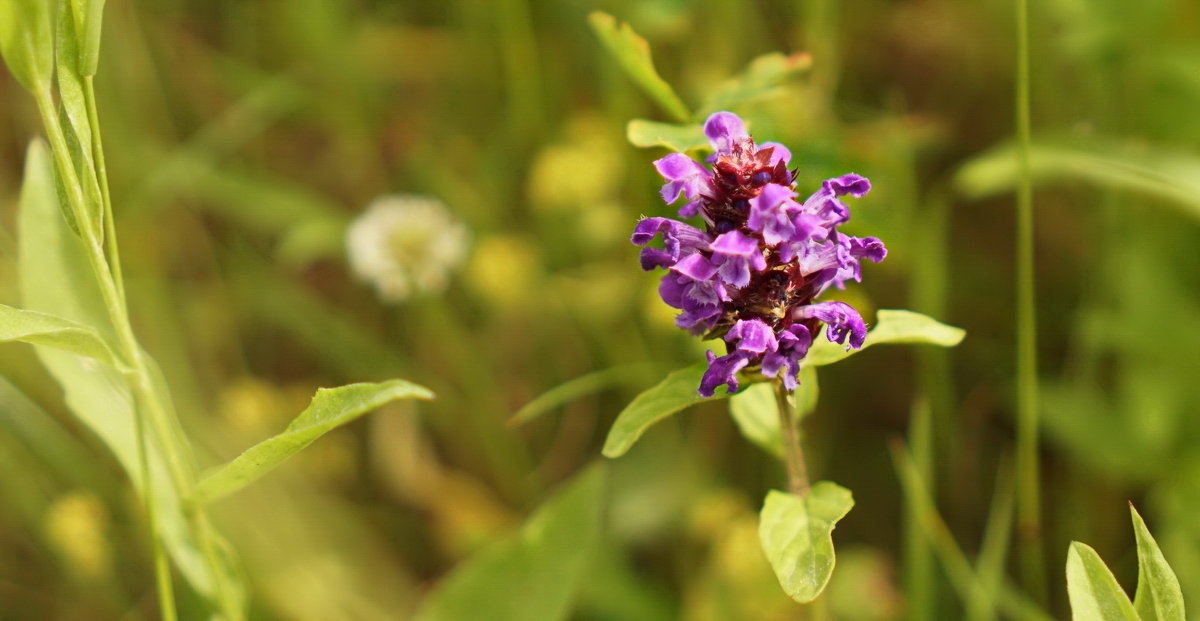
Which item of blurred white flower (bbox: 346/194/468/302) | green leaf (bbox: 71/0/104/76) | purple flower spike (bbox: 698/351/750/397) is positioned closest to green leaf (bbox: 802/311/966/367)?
purple flower spike (bbox: 698/351/750/397)

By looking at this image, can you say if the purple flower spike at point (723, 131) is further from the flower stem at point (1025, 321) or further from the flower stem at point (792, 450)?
the flower stem at point (1025, 321)

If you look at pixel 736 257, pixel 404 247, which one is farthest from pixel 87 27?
pixel 404 247

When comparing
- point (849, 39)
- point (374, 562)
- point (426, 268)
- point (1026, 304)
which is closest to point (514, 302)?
point (426, 268)

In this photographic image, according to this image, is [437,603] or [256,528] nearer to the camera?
[437,603]

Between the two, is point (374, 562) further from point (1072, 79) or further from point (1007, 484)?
point (1072, 79)

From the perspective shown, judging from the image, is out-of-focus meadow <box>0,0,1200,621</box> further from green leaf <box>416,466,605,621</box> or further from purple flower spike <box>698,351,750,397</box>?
purple flower spike <box>698,351,750,397</box>

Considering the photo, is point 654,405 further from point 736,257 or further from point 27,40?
point 27,40
